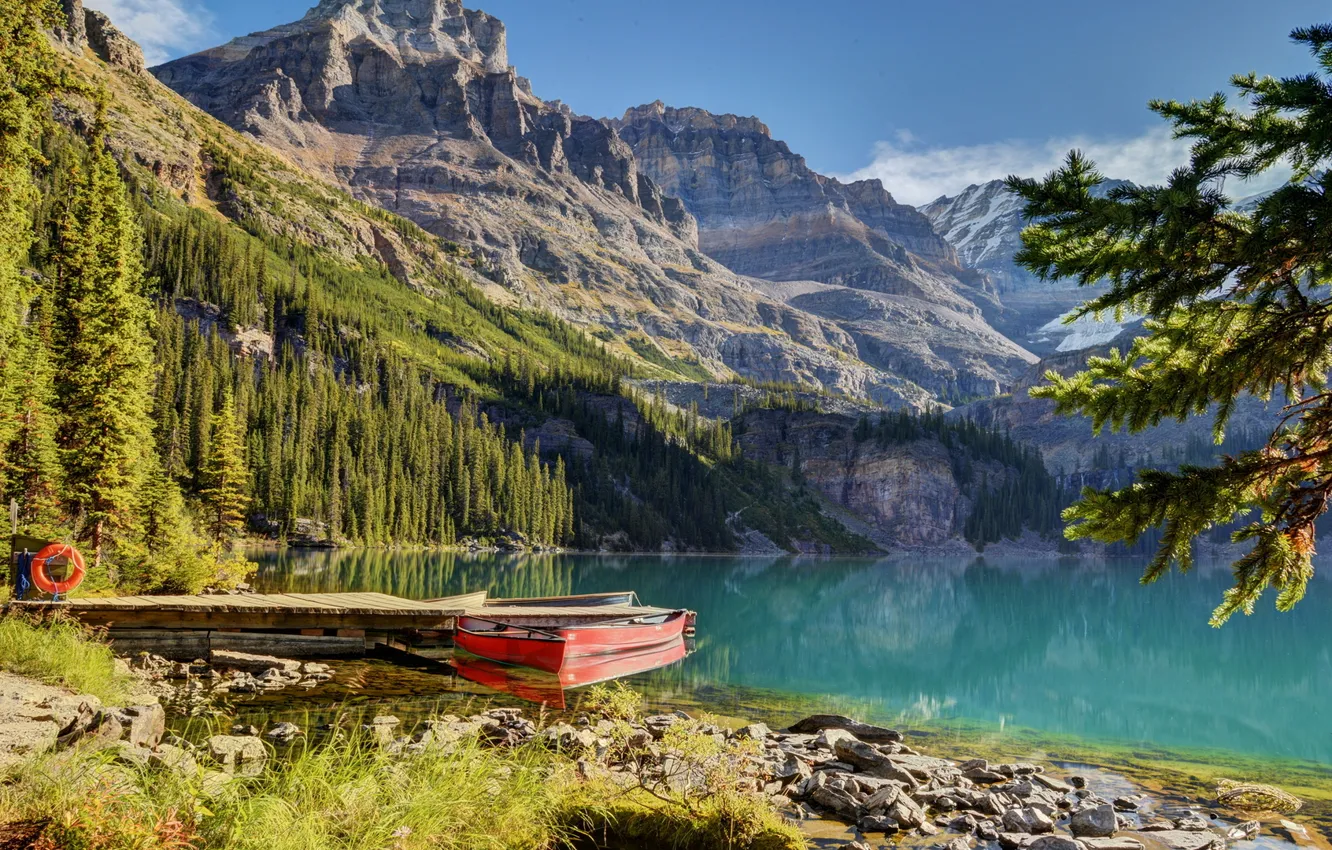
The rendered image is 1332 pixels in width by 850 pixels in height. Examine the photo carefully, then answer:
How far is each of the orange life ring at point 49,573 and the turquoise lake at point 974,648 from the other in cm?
1738

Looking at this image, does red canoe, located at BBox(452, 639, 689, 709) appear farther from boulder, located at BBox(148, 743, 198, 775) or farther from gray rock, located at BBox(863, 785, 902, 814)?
boulder, located at BBox(148, 743, 198, 775)

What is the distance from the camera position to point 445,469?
450ft

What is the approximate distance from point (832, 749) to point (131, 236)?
34442 mm

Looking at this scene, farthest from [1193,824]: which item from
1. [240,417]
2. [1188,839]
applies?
[240,417]

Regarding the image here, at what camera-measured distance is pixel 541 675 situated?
25297 mm

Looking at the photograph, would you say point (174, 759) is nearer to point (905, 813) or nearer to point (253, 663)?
point (905, 813)

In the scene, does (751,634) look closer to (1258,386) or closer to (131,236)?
(131,236)

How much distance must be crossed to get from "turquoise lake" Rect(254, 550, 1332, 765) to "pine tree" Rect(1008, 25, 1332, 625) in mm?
21929

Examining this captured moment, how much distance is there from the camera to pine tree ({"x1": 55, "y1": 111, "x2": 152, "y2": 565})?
29531 millimetres

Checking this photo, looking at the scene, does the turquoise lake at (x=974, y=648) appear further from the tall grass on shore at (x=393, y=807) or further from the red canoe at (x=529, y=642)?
the tall grass on shore at (x=393, y=807)

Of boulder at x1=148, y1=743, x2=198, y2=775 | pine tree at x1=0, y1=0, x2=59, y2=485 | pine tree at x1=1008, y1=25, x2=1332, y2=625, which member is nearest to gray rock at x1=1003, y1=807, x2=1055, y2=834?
pine tree at x1=1008, y1=25, x2=1332, y2=625

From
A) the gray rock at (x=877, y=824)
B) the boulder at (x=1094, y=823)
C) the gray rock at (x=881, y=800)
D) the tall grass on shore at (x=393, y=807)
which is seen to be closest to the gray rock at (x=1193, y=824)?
the boulder at (x=1094, y=823)

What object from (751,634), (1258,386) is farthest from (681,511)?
(1258,386)

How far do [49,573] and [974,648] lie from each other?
49082mm
